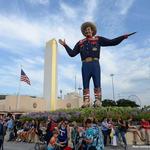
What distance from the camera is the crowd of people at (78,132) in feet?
31.2

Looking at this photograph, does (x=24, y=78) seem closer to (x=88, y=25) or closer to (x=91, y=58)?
(x=88, y=25)

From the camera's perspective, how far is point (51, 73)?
95.2 feet

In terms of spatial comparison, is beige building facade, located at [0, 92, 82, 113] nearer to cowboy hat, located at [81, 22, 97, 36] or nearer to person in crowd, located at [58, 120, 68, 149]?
cowboy hat, located at [81, 22, 97, 36]

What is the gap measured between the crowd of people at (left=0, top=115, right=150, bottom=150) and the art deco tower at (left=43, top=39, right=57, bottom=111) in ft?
16.7

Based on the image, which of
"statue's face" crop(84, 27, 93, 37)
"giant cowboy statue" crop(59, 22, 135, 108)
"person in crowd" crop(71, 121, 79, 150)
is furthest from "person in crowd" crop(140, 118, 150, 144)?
"statue's face" crop(84, 27, 93, 37)

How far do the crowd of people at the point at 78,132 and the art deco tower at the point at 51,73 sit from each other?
200 inches

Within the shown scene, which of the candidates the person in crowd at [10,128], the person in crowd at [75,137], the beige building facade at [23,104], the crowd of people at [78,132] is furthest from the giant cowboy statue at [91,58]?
the beige building facade at [23,104]

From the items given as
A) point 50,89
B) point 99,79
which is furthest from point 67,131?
point 50,89

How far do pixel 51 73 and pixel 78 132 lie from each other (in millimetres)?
16567

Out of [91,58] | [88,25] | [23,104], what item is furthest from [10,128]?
[23,104]

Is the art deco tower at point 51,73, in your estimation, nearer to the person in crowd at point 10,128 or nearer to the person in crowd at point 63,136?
the person in crowd at point 10,128

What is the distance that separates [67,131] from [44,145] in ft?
7.70

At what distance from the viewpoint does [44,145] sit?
554 inches

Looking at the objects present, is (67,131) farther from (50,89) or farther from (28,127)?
(50,89)
